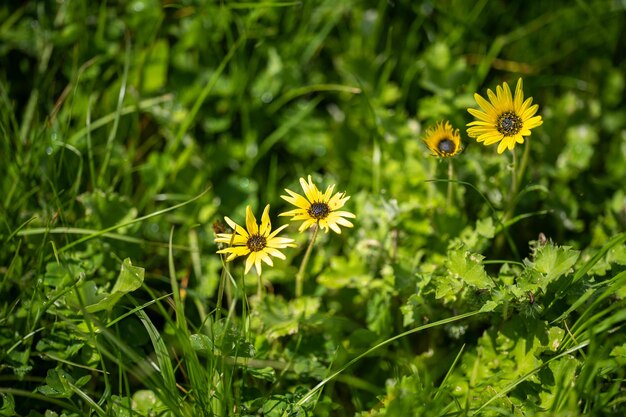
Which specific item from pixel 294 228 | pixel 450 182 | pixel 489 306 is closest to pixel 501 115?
pixel 450 182

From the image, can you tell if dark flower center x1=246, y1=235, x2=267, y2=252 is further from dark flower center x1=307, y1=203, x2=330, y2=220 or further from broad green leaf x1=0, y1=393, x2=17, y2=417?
broad green leaf x1=0, y1=393, x2=17, y2=417

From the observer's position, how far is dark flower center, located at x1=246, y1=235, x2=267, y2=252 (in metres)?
2.07

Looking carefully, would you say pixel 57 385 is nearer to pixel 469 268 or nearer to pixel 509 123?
pixel 469 268

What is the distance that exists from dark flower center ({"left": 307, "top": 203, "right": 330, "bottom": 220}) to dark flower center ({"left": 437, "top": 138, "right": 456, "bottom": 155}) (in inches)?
20.3

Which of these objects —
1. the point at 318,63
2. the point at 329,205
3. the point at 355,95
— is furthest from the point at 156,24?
the point at 329,205

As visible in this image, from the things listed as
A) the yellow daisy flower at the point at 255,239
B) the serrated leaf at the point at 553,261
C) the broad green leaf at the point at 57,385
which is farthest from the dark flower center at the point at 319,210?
the broad green leaf at the point at 57,385

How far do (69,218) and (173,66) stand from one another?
1.09m

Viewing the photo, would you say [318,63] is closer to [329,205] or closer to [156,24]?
[156,24]

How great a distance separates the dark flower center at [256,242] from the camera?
6.80 feet

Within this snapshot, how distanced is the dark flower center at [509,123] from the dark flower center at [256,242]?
91 centimetres

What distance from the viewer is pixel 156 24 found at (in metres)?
3.26

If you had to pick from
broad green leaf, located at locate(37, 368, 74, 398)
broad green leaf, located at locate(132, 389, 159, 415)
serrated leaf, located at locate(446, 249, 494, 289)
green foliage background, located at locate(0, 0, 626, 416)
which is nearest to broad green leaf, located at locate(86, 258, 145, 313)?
green foliage background, located at locate(0, 0, 626, 416)

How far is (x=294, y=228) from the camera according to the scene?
302 cm

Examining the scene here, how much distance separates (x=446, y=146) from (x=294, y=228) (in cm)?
96
